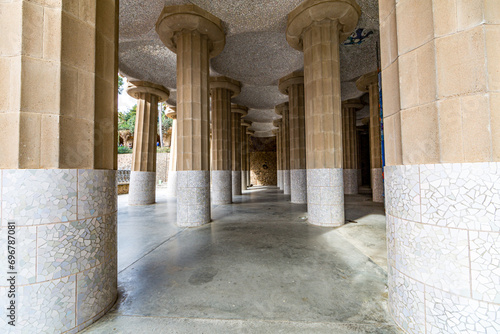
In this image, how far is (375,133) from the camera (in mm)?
11648

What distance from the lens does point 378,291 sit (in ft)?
8.79

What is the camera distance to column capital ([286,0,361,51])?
586cm

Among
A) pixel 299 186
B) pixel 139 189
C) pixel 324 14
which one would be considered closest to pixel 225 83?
pixel 324 14

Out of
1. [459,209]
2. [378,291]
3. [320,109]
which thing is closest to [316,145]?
[320,109]

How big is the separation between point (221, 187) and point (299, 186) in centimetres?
399

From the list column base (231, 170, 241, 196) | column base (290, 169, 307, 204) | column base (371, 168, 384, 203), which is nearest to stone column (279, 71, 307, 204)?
column base (290, 169, 307, 204)

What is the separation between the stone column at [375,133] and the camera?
10914mm

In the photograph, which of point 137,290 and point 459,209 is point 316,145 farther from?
point 137,290

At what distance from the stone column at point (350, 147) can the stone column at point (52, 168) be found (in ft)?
50.2

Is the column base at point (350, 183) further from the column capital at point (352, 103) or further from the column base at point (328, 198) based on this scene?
the column base at point (328, 198)

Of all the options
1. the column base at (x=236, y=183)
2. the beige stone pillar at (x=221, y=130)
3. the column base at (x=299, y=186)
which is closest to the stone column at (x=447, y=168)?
the column base at (x=299, y=186)

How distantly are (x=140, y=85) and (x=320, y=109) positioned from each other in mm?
9318

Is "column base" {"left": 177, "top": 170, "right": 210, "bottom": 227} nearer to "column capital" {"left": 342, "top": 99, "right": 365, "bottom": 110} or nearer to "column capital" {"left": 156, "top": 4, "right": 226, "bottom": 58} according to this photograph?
"column capital" {"left": 156, "top": 4, "right": 226, "bottom": 58}

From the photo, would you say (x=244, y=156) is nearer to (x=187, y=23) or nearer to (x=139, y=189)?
(x=139, y=189)
